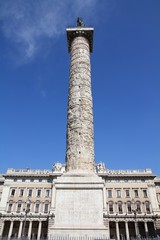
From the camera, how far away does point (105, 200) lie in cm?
2875

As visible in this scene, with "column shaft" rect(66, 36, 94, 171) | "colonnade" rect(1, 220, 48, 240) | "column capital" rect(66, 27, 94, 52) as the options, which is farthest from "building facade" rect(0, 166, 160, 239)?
"column capital" rect(66, 27, 94, 52)

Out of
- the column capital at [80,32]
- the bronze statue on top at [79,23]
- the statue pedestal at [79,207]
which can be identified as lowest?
the statue pedestal at [79,207]

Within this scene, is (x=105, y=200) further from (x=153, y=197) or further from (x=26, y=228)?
(x=26, y=228)

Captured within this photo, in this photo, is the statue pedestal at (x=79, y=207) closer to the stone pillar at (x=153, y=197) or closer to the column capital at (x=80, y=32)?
the column capital at (x=80, y=32)

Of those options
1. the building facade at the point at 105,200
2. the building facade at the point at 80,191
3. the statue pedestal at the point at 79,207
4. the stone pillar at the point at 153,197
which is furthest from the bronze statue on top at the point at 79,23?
the stone pillar at the point at 153,197

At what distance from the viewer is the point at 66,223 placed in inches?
342

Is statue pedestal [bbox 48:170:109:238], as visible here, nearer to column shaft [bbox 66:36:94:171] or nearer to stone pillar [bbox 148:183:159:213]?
column shaft [bbox 66:36:94:171]

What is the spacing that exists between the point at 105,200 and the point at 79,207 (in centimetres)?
2135

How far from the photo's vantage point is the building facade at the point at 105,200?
28938 mm

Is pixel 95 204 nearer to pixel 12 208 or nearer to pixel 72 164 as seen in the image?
pixel 72 164

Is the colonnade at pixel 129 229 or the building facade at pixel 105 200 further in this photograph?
the building facade at pixel 105 200

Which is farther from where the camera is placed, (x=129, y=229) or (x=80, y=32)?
(x=129, y=229)

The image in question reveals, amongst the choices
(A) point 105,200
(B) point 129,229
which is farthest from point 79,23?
(B) point 129,229

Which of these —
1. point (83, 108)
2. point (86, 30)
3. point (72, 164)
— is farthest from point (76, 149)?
point (86, 30)
